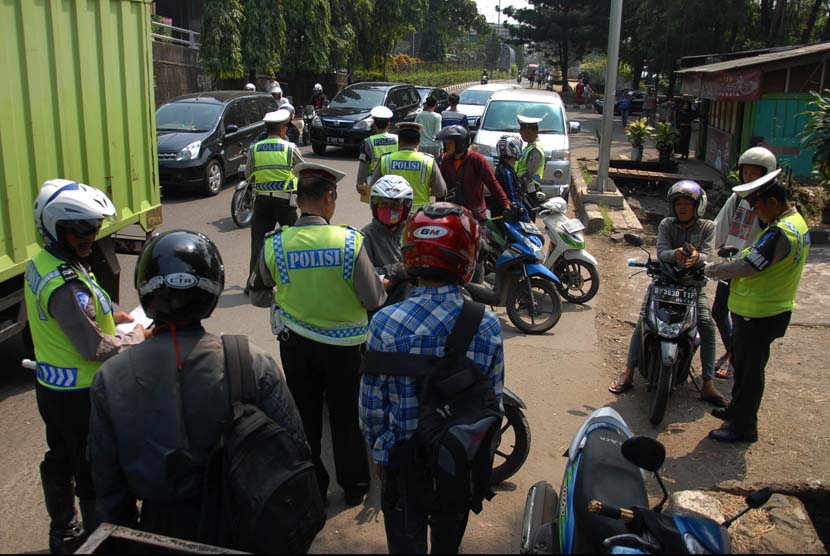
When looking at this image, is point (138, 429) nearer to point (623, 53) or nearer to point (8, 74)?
point (8, 74)

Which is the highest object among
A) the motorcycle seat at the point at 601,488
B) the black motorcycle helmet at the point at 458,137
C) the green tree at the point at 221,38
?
the green tree at the point at 221,38

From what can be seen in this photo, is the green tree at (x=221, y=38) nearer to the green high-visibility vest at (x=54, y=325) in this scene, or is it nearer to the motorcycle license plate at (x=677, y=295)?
the motorcycle license plate at (x=677, y=295)

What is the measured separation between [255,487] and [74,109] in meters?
4.84

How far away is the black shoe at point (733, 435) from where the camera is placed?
4.80m

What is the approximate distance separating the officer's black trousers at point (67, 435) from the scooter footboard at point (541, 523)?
6.01ft

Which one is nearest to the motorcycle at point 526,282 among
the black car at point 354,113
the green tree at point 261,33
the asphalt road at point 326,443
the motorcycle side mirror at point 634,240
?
the asphalt road at point 326,443

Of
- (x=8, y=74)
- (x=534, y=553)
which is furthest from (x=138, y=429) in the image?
(x=8, y=74)

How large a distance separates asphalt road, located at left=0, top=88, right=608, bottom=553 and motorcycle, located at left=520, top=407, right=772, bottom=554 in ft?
2.57

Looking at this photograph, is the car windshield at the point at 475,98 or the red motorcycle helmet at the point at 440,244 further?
the car windshield at the point at 475,98

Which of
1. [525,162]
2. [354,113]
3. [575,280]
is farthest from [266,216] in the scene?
[354,113]

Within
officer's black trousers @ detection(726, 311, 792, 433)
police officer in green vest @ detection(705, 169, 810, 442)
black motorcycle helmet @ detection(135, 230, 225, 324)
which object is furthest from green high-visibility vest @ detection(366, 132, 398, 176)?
black motorcycle helmet @ detection(135, 230, 225, 324)

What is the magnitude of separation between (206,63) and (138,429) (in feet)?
70.8

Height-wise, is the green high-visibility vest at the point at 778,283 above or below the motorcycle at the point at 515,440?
above

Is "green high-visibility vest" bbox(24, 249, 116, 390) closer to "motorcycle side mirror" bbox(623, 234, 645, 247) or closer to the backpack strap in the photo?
the backpack strap
